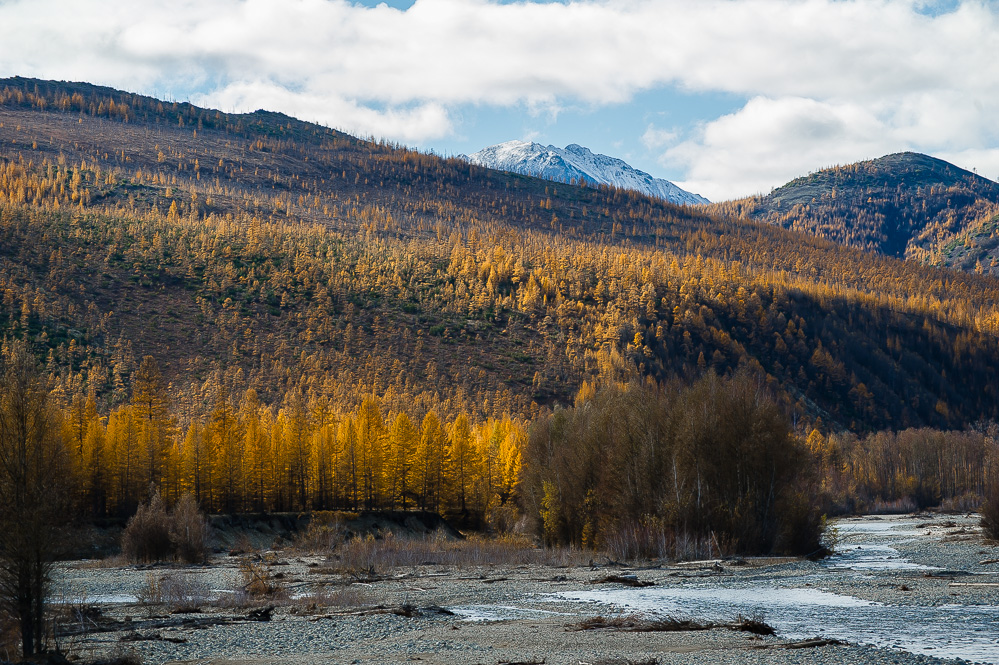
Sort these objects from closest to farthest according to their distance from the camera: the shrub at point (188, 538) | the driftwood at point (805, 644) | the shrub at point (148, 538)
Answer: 1. the driftwood at point (805, 644)
2. the shrub at point (188, 538)
3. the shrub at point (148, 538)

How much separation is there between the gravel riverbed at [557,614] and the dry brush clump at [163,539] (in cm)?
863

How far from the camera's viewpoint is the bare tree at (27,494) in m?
17.3

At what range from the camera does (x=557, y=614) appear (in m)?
25.6

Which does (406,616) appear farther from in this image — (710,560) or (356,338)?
(356,338)

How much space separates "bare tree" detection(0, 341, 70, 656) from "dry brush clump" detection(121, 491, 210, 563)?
36820mm

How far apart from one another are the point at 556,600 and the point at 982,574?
17.9 m

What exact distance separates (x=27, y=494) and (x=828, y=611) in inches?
854

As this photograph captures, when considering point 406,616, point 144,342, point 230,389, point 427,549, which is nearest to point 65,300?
point 144,342

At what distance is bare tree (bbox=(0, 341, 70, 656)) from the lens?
17344 millimetres

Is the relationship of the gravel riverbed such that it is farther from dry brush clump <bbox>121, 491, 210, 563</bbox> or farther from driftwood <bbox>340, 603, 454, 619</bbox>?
dry brush clump <bbox>121, 491, 210, 563</bbox>

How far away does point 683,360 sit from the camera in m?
180

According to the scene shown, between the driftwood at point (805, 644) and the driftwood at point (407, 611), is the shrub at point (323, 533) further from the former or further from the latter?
the driftwood at point (805, 644)

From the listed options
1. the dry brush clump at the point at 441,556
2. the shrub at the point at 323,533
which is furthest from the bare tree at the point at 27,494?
the shrub at the point at 323,533

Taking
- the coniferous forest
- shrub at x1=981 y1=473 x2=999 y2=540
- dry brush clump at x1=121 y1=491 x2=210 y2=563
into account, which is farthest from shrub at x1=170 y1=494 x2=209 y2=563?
shrub at x1=981 y1=473 x2=999 y2=540
